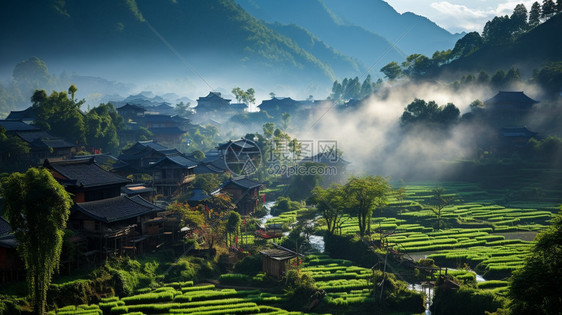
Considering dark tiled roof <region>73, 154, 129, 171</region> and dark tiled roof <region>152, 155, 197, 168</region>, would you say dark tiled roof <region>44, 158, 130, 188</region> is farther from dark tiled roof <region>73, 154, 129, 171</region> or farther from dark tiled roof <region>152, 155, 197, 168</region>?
dark tiled roof <region>73, 154, 129, 171</region>

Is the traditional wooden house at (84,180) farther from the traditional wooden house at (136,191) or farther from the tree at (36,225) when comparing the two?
the tree at (36,225)

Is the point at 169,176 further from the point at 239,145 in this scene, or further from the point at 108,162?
the point at 239,145

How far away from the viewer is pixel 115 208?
42500 mm

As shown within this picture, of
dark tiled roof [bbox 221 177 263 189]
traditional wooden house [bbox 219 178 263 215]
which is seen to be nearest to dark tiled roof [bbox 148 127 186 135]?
dark tiled roof [bbox 221 177 263 189]

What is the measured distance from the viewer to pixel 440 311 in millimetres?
34688

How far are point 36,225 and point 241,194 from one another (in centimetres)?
3908

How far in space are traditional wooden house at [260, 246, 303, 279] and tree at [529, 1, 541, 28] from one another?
115 meters

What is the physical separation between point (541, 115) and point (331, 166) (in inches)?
1869

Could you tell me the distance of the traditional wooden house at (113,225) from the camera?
128ft

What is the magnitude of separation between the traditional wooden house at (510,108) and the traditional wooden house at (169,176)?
6841 cm

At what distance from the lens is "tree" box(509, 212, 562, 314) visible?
24.5 m

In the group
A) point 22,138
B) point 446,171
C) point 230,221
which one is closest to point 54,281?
point 230,221

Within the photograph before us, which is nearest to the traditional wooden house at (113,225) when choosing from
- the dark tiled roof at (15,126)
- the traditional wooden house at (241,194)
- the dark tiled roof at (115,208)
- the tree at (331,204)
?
the dark tiled roof at (115,208)

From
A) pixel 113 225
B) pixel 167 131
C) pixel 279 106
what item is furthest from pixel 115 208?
pixel 279 106
